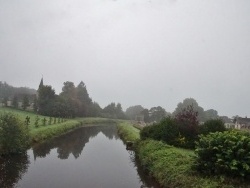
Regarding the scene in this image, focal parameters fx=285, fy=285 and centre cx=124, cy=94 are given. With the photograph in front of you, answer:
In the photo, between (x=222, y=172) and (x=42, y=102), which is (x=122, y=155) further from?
(x=42, y=102)

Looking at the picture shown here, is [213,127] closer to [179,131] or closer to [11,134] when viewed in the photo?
[179,131]

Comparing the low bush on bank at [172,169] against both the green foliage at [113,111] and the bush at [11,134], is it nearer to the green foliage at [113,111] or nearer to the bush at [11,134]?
the bush at [11,134]

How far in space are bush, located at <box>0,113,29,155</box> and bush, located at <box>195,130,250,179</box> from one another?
627 inches

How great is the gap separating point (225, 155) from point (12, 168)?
45.2 ft

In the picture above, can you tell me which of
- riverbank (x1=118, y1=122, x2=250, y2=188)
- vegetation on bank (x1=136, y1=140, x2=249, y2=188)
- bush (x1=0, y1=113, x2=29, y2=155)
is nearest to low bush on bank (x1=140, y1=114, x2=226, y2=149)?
riverbank (x1=118, y1=122, x2=250, y2=188)

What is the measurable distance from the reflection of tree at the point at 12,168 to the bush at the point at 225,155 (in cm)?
1011

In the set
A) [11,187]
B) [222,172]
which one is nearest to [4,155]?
[11,187]

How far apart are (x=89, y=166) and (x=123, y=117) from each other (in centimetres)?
11375

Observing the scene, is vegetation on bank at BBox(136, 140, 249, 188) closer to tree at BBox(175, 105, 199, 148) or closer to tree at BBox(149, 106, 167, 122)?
tree at BBox(175, 105, 199, 148)

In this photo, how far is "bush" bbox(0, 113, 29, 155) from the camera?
23141 millimetres

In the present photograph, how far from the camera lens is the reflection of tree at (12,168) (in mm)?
15926

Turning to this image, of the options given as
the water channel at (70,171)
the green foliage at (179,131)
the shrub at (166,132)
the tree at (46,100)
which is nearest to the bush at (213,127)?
the green foliage at (179,131)

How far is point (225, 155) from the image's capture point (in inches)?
528

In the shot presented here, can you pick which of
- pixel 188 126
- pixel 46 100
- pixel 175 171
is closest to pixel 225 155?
pixel 175 171
